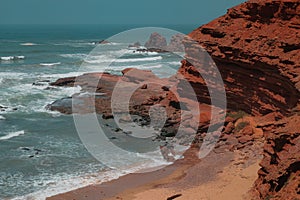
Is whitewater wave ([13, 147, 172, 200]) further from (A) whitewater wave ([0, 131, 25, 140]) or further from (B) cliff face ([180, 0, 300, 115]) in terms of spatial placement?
(A) whitewater wave ([0, 131, 25, 140])

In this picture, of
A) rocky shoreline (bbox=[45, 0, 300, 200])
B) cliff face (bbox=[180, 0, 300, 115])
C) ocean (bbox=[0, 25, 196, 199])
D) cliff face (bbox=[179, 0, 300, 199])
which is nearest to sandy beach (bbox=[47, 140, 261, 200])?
ocean (bbox=[0, 25, 196, 199])

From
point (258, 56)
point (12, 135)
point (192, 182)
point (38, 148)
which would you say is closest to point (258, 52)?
point (258, 56)

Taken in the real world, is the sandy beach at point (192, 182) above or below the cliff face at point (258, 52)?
below

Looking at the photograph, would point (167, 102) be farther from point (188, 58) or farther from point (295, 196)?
point (295, 196)

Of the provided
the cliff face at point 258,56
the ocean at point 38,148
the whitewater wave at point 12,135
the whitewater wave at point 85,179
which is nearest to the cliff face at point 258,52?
the cliff face at point 258,56

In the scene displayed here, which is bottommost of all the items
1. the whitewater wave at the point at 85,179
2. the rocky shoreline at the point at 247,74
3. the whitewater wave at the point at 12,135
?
the whitewater wave at the point at 85,179

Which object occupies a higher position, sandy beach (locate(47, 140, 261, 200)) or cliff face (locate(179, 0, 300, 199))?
cliff face (locate(179, 0, 300, 199))

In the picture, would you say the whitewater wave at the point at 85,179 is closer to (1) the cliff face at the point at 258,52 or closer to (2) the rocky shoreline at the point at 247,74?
(2) the rocky shoreline at the point at 247,74

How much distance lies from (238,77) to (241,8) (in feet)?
13.7

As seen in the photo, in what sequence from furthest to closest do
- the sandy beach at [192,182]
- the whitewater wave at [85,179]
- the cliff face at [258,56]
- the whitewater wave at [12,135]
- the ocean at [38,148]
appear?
1. the whitewater wave at [12,135]
2. the cliff face at [258,56]
3. the ocean at [38,148]
4. the whitewater wave at [85,179]
5. the sandy beach at [192,182]

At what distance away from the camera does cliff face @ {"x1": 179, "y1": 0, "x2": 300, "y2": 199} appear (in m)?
19.9

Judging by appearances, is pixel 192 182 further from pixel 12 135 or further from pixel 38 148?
pixel 12 135

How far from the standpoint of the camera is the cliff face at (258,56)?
19.9m

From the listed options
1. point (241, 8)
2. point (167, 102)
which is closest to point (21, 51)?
point (167, 102)
